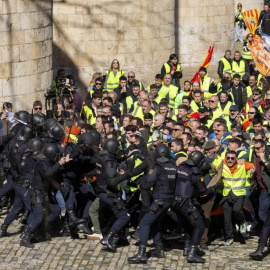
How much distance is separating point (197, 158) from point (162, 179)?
637 mm

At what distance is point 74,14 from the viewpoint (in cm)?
2638

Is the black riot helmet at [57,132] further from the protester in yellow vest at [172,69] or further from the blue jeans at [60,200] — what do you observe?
the protester in yellow vest at [172,69]

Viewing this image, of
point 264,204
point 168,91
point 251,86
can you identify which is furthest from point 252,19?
point 264,204

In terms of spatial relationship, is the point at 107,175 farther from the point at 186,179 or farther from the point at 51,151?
the point at 186,179

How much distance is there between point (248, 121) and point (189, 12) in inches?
470

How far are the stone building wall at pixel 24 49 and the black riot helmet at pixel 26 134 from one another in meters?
3.74

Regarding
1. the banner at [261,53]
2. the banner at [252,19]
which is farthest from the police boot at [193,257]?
the banner at [252,19]

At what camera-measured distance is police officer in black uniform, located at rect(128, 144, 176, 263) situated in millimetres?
15375

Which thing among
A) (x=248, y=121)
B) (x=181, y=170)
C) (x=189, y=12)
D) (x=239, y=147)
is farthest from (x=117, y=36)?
(x=181, y=170)

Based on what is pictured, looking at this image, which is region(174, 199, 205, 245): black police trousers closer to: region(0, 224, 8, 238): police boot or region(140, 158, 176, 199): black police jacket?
region(140, 158, 176, 199): black police jacket

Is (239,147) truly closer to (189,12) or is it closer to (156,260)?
(156,260)

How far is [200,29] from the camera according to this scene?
103 feet

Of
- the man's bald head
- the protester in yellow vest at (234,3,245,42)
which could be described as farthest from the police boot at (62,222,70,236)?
the protester in yellow vest at (234,3,245,42)

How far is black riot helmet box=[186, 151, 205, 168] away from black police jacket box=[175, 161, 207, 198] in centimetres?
12
